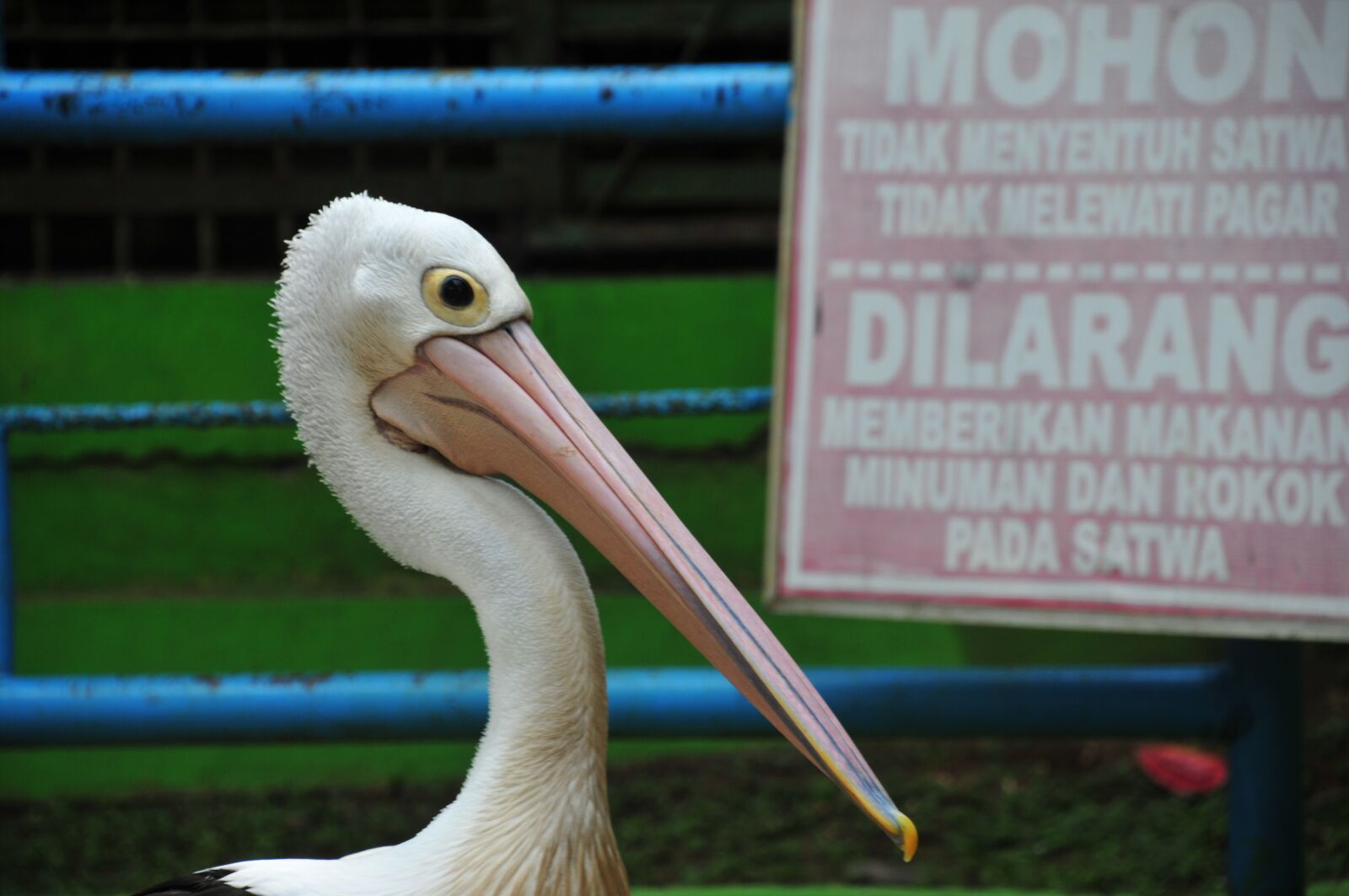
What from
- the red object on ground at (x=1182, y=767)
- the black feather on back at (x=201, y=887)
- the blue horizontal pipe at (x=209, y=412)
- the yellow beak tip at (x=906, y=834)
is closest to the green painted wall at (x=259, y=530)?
the red object on ground at (x=1182, y=767)

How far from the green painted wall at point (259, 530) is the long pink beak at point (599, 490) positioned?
2.07 meters

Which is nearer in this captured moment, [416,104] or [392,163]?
[416,104]

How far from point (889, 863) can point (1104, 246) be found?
1.65 metres

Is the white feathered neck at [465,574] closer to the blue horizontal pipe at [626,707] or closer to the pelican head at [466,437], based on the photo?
the pelican head at [466,437]

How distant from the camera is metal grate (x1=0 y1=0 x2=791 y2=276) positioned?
376cm

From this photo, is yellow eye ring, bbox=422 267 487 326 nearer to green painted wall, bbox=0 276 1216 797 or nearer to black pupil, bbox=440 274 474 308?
black pupil, bbox=440 274 474 308

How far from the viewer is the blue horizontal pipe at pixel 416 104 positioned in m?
1.89

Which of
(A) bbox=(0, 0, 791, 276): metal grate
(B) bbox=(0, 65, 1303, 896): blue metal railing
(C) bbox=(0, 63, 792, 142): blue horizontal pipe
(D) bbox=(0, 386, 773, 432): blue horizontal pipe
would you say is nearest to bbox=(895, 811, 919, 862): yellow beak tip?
(B) bbox=(0, 65, 1303, 896): blue metal railing

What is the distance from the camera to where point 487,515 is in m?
1.34

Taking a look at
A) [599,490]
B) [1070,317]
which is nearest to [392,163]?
[1070,317]

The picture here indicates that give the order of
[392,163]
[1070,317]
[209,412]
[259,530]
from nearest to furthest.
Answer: [1070,317], [209,412], [259,530], [392,163]

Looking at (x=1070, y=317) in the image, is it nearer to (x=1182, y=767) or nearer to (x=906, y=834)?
(x=906, y=834)

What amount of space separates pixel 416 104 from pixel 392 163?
2.04 m

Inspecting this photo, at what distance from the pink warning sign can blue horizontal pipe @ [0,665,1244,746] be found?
5.7 inches
